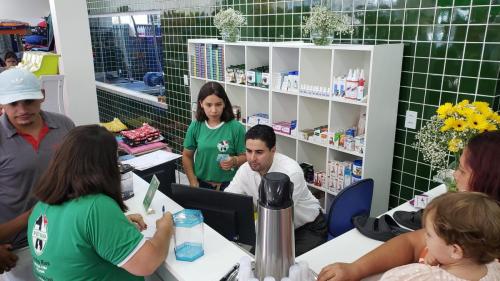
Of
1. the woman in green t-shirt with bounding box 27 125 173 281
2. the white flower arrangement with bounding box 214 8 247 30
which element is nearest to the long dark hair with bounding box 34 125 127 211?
the woman in green t-shirt with bounding box 27 125 173 281

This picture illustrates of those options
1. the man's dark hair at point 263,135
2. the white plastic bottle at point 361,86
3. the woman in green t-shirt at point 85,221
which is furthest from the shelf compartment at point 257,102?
the woman in green t-shirt at point 85,221

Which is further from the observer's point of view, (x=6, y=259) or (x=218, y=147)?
(x=218, y=147)

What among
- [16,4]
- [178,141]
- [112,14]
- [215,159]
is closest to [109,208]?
[215,159]

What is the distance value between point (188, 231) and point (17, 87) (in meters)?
1.18

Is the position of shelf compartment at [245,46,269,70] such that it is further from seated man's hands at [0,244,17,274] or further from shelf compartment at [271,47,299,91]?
seated man's hands at [0,244,17,274]

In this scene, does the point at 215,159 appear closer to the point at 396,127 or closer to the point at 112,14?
the point at 396,127

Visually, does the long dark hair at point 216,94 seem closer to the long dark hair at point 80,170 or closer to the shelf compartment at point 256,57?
the shelf compartment at point 256,57

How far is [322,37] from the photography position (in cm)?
299

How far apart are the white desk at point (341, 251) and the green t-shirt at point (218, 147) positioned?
129cm

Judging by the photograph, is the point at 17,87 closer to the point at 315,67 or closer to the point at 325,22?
the point at 325,22

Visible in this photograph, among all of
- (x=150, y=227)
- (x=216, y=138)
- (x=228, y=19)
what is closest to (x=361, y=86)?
(x=216, y=138)

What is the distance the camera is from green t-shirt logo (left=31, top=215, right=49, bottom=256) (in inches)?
55.6

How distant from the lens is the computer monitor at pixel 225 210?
1751 millimetres

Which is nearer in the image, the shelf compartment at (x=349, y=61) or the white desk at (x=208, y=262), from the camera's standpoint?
the white desk at (x=208, y=262)
